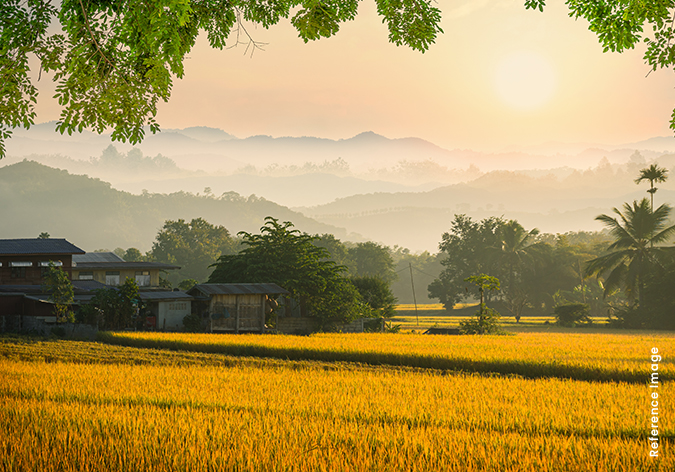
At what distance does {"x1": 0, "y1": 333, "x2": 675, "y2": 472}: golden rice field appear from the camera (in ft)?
22.6

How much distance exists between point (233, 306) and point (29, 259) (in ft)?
56.4

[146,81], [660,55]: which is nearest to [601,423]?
[660,55]

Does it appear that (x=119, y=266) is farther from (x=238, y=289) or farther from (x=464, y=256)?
(x=464, y=256)

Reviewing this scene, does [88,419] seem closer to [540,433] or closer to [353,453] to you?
[353,453]

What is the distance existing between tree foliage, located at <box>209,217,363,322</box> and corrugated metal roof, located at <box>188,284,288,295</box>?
58.5 inches

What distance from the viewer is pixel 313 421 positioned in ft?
30.0

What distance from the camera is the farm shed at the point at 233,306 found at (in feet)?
104

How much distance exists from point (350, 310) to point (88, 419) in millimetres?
26771

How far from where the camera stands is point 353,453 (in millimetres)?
7246

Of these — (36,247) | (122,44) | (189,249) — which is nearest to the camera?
(122,44)

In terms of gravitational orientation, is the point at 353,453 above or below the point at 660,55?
below

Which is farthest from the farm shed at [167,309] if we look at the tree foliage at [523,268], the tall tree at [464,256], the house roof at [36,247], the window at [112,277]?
the tall tree at [464,256]

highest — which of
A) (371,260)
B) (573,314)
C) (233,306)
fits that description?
(371,260)

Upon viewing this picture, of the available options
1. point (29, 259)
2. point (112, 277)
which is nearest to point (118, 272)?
point (112, 277)
